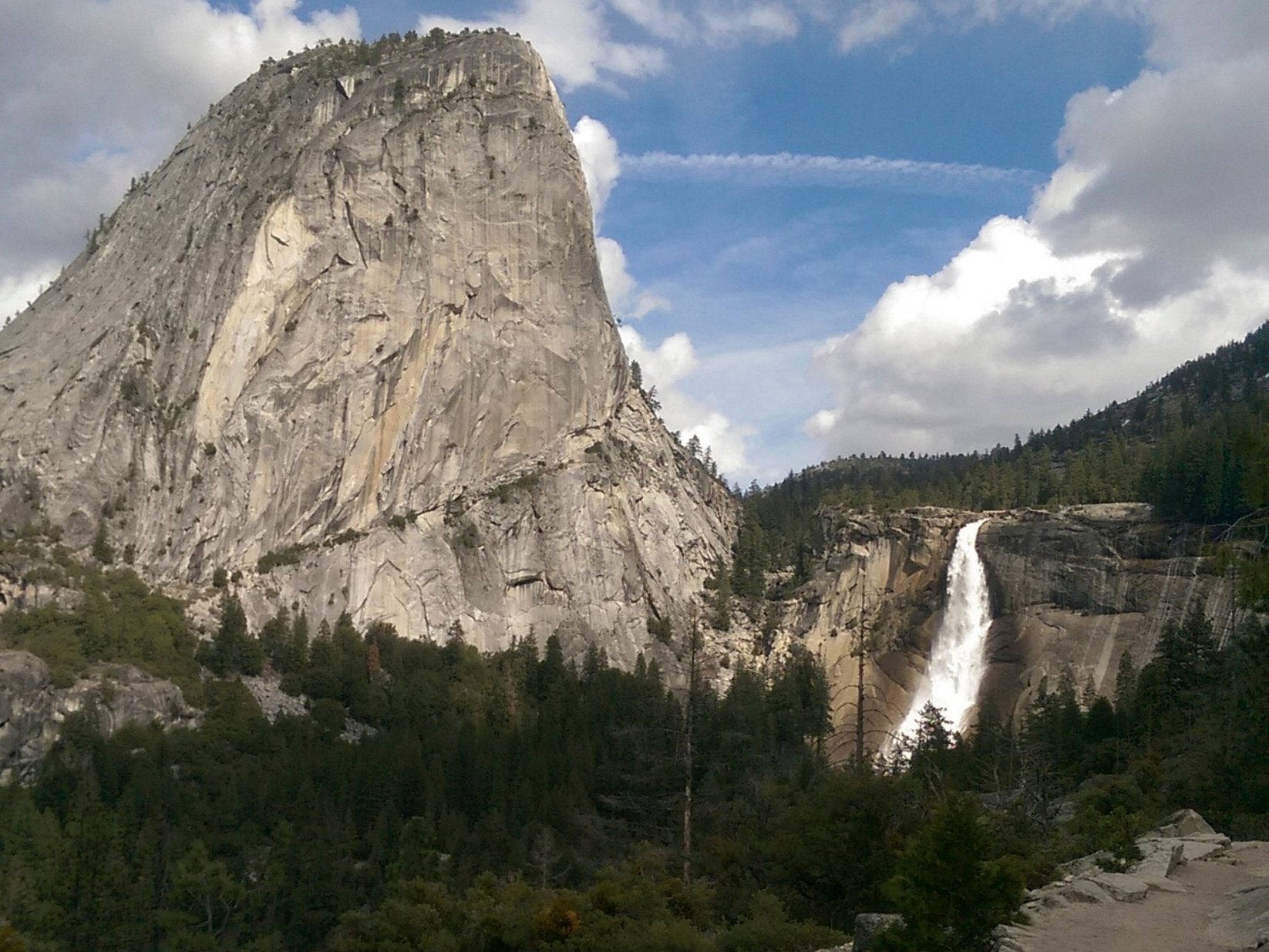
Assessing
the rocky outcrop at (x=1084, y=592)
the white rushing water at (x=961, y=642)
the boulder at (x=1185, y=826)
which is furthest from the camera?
the white rushing water at (x=961, y=642)

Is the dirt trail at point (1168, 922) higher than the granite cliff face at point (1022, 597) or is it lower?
lower

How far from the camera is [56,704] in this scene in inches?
2987

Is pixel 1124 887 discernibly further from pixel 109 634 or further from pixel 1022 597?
pixel 109 634

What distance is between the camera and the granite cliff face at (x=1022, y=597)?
276 ft

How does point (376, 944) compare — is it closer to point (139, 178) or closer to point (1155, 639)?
point (1155, 639)

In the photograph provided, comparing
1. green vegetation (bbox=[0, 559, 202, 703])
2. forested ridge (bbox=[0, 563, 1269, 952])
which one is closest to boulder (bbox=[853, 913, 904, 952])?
forested ridge (bbox=[0, 563, 1269, 952])

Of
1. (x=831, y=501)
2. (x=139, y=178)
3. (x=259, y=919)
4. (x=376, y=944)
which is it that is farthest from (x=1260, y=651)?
(x=139, y=178)

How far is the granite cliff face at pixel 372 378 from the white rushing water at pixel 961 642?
30.6 m

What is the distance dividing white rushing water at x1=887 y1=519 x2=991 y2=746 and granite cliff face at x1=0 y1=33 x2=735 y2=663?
3058 cm

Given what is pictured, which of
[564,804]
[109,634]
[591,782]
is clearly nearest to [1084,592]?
[591,782]

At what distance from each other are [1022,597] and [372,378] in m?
60.0

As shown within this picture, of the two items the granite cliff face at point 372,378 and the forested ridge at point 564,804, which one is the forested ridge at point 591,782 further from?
the granite cliff face at point 372,378

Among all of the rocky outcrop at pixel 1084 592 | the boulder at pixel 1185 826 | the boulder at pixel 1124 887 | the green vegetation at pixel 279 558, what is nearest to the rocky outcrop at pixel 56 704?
Result: the green vegetation at pixel 279 558

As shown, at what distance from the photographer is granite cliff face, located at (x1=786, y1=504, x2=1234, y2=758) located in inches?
3314
